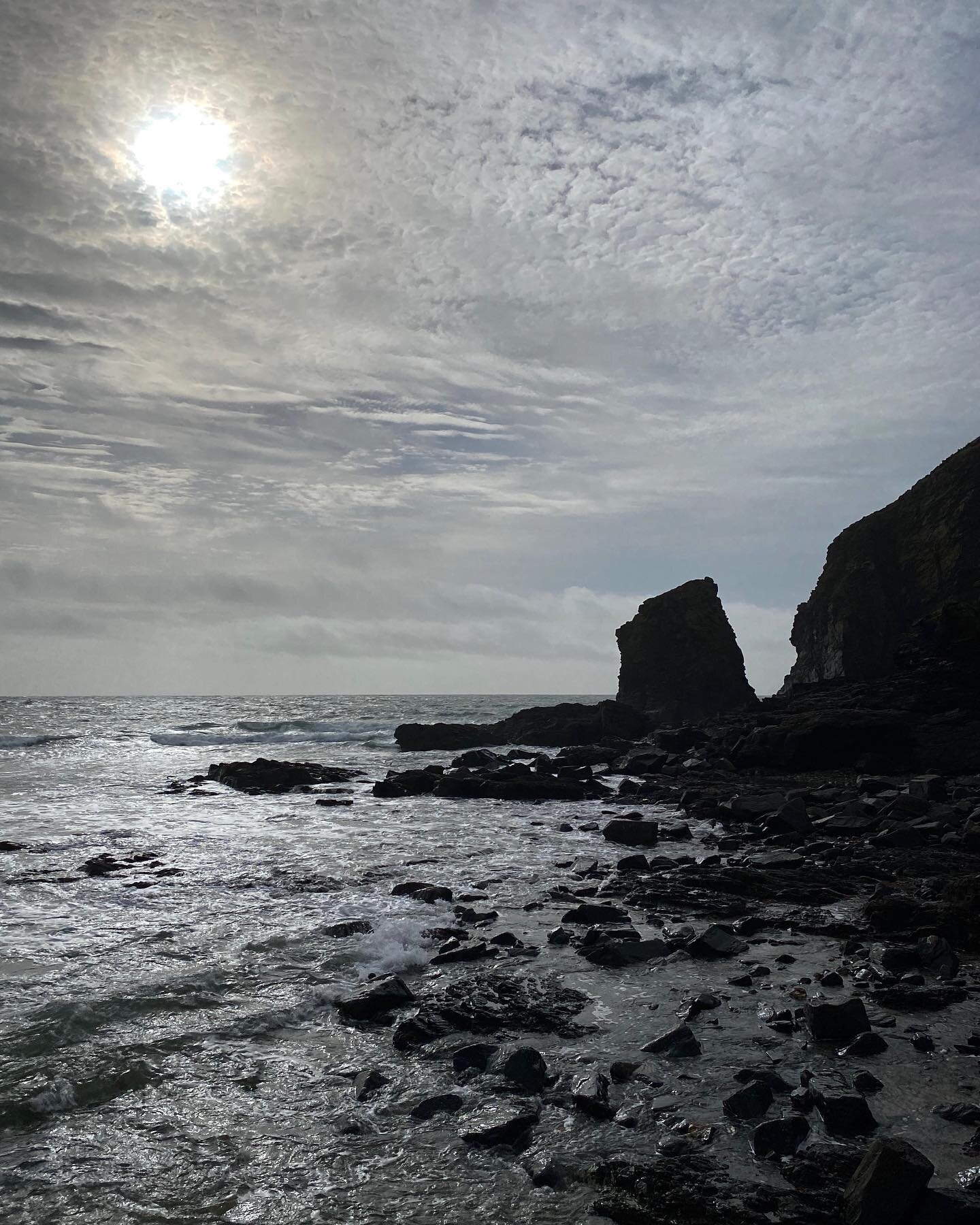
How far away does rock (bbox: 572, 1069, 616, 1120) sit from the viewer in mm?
5266

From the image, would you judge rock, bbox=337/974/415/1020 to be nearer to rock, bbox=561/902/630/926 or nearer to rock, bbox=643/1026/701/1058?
rock, bbox=643/1026/701/1058

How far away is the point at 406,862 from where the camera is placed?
14.5 meters

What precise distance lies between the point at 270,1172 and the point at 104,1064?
2.21m

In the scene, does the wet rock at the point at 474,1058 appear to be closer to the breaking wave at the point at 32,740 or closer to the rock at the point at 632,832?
the rock at the point at 632,832

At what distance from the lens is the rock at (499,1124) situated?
4.99m

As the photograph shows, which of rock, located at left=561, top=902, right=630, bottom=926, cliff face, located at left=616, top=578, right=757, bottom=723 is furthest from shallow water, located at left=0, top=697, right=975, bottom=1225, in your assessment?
cliff face, located at left=616, top=578, right=757, bottom=723

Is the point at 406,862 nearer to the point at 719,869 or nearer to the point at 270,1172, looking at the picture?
the point at 719,869

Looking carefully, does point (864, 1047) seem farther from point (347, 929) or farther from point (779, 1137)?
point (347, 929)

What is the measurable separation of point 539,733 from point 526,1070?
39657 millimetres

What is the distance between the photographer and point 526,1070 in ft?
18.9

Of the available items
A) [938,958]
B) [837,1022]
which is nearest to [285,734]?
[938,958]

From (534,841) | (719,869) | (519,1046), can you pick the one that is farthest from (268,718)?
(519,1046)

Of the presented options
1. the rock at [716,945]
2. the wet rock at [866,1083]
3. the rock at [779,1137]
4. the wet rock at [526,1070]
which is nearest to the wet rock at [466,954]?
the rock at [716,945]

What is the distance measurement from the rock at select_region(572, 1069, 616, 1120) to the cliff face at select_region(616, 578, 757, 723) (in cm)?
5037
